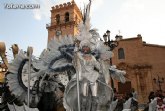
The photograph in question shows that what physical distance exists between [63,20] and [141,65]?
51.3 feet

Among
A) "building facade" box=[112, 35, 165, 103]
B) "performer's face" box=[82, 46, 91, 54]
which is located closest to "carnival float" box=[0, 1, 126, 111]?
"performer's face" box=[82, 46, 91, 54]

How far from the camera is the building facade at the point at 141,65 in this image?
80.6 ft

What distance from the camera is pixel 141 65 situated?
83.5 feet

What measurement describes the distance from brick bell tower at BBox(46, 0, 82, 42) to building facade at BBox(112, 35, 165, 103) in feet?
34.0

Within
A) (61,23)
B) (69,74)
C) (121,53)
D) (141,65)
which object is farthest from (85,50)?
(61,23)

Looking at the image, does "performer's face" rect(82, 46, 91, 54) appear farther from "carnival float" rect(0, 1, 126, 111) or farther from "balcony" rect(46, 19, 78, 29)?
"balcony" rect(46, 19, 78, 29)

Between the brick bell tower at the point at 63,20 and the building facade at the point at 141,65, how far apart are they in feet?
34.0

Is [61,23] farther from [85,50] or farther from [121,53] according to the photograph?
[85,50]

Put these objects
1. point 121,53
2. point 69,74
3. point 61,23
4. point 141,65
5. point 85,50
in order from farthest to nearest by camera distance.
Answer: point 61,23
point 121,53
point 141,65
point 69,74
point 85,50

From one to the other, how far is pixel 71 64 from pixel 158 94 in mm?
2506

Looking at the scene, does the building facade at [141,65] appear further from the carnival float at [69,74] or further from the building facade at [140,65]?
the carnival float at [69,74]

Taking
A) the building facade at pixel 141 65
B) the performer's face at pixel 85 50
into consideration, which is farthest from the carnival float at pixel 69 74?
the building facade at pixel 141 65

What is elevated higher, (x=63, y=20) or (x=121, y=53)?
(x=63, y=20)

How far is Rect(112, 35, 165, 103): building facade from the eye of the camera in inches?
968
